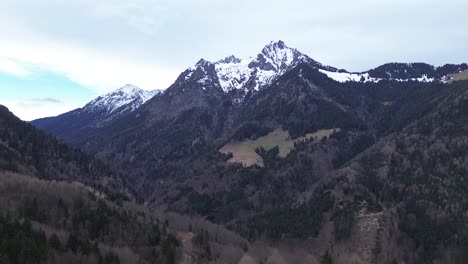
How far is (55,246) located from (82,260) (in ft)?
32.3

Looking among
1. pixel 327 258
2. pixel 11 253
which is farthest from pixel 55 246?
pixel 327 258

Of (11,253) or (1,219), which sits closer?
(11,253)

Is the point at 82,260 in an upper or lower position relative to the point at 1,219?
lower

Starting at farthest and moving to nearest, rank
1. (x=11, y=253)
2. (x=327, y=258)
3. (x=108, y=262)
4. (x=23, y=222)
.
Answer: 1. (x=23, y=222)
2. (x=108, y=262)
3. (x=11, y=253)
4. (x=327, y=258)

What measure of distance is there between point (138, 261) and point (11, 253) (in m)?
47.4

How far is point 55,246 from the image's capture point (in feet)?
579

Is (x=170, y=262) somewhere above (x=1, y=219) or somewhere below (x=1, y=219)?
below

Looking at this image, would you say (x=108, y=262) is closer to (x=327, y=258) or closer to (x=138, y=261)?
(x=138, y=261)

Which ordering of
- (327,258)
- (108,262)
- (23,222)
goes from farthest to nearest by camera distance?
1. (23,222)
2. (108,262)
3. (327,258)

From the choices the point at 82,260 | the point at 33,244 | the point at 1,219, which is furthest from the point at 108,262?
the point at 1,219

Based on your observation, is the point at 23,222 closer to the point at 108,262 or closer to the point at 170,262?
the point at 108,262

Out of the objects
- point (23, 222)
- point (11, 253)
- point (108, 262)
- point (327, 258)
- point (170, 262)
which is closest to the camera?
point (327, 258)

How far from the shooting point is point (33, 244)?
159 metres

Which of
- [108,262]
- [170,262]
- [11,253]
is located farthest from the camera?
[170,262]
